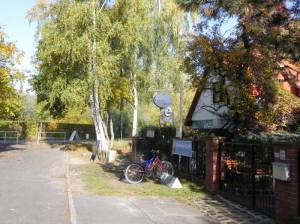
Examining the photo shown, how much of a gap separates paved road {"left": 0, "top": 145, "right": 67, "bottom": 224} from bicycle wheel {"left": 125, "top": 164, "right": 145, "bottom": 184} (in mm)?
2090

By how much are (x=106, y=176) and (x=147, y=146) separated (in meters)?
4.77

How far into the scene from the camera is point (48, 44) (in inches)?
1055

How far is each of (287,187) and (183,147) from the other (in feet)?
23.1

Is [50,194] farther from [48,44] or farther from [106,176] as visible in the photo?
[48,44]

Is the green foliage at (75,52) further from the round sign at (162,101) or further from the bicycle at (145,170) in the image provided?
the bicycle at (145,170)

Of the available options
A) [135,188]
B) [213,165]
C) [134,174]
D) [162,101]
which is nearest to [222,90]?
[162,101]

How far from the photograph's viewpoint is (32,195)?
39.9ft

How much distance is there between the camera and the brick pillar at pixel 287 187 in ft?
28.5

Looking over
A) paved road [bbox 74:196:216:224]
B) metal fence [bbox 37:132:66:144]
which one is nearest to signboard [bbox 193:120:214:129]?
paved road [bbox 74:196:216:224]

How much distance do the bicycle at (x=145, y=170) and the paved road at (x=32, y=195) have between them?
218cm

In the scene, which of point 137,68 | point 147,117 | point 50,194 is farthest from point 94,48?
point 147,117

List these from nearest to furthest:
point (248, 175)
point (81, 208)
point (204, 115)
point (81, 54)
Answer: point (81, 208) → point (248, 175) → point (81, 54) → point (204, 115)

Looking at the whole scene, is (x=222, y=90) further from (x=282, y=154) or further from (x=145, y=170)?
(x=282, y=154)

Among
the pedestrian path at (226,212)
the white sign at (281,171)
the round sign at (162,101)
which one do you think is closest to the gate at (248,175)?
the pedestrian path at (226,212)
